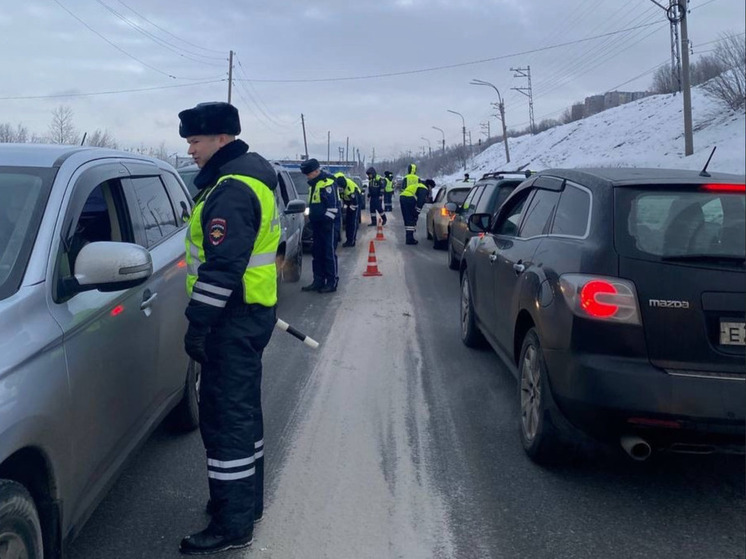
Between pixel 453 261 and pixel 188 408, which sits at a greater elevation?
pixel 453 261

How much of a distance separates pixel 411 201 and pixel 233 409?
49.3ft

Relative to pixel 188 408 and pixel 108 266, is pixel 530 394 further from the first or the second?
pixel 108 266

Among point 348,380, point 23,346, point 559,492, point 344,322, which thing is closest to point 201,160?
point 23,346

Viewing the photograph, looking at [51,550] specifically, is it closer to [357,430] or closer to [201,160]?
[201,160]

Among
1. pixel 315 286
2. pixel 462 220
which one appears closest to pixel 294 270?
pixel 315 286

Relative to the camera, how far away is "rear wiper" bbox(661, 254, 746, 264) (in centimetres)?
349

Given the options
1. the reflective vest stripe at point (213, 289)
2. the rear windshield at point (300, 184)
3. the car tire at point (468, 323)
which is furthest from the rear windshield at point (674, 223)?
the rear windshield at point (300, 184)

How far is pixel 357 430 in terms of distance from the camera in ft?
17.1

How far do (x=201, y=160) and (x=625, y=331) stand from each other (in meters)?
2.26

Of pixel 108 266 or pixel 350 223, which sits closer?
pixel 108 266

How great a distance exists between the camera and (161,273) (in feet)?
14.1

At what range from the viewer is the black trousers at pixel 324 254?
11.0 metres

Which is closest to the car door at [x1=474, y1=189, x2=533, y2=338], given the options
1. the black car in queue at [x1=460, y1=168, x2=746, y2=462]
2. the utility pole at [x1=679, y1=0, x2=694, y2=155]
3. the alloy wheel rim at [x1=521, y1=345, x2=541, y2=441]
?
the alloy wheel rim at [x1=521, y1=345, x2=541, y2=441]

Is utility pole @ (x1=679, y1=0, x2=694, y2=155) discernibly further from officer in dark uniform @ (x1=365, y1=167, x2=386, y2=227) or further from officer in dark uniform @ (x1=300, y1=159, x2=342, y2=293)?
officer in dark uniform @ (x1=365, y1=167, x2=386, y2=227)
